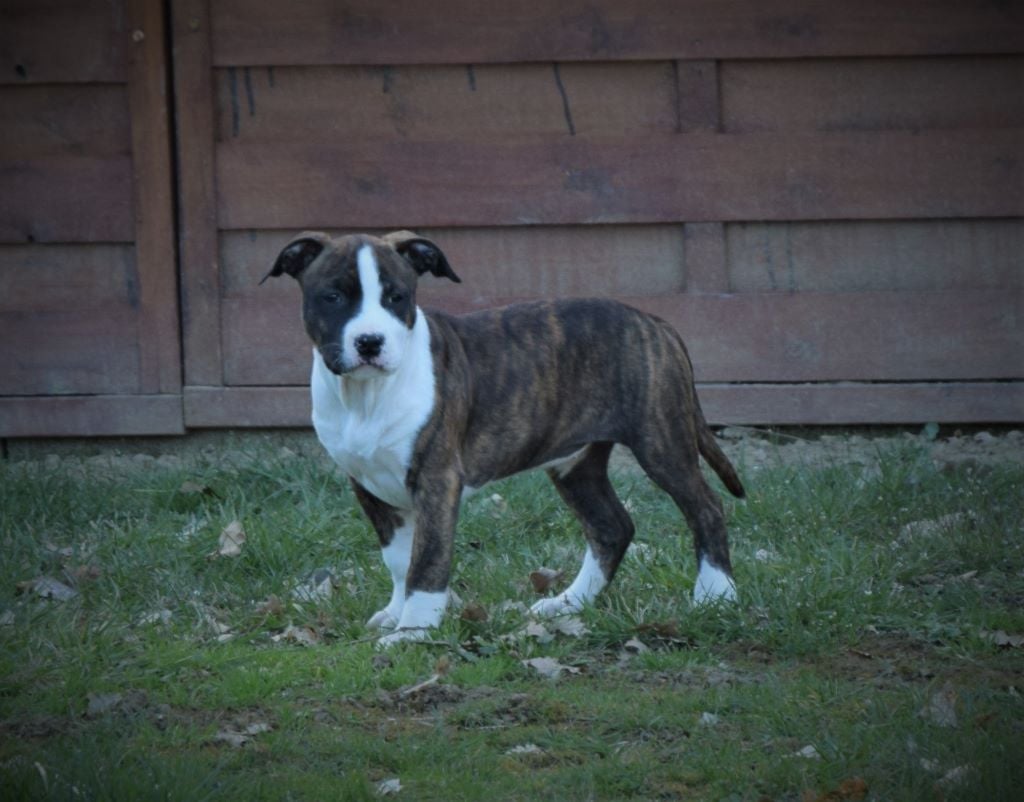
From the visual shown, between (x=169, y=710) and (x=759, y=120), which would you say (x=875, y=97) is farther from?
(x=169, y=710)

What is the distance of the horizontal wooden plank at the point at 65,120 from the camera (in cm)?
845

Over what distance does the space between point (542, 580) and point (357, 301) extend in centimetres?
151

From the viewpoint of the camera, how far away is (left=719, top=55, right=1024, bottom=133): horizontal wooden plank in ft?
27.3

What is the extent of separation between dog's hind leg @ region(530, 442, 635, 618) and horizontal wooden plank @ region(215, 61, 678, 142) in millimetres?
2669

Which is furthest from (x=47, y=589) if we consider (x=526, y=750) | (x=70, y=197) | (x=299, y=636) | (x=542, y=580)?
(x=70, y=197)

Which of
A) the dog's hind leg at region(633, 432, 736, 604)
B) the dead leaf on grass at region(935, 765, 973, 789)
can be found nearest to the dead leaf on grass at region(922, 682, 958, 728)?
the dead leaf on grass at region(935, 765, 973, 789)

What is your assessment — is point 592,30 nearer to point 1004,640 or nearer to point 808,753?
point 1004,640

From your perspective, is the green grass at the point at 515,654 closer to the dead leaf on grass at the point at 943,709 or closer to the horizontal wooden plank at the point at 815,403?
the dead leaf on grass at the point at 943,709

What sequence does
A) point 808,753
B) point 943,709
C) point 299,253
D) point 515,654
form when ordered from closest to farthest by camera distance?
point 808,753 < point 943,709 < point 515,654 < point 299,253

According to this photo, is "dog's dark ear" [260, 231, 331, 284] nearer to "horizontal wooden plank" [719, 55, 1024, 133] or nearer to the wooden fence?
the wooden fence

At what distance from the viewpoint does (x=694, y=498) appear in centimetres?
597

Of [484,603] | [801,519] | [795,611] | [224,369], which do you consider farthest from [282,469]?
[795,611]

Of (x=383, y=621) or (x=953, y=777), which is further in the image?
(x=383, y=621)

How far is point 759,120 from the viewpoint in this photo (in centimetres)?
838
